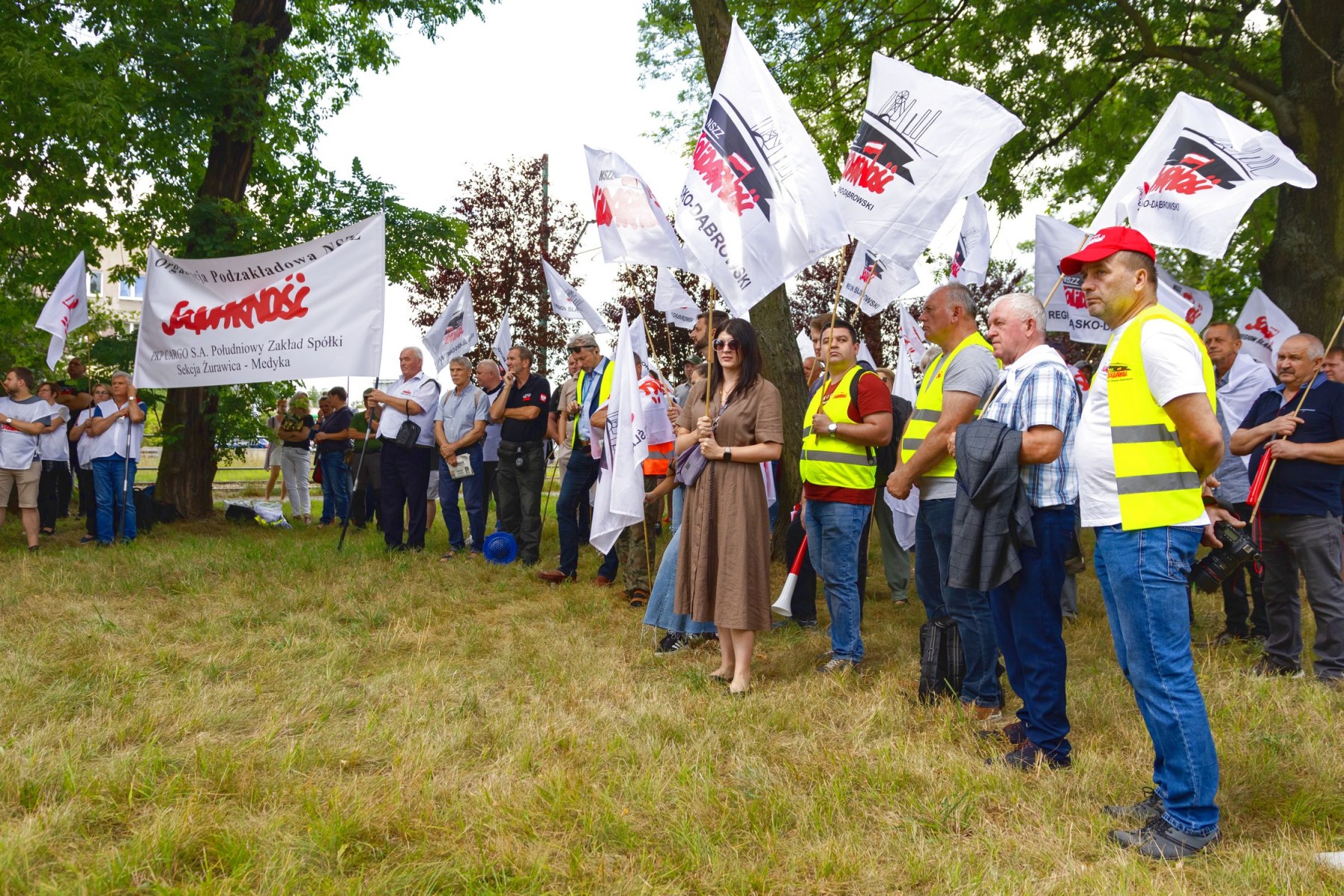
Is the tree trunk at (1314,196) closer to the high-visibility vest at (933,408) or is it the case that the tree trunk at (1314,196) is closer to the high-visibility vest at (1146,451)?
the high-visibility vest at (933,408)

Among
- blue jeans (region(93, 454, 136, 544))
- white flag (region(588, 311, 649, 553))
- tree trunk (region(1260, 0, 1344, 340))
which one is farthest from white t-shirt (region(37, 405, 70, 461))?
tree trunk (region(1260, 0, 1344, 340))

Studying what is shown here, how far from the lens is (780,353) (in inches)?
347

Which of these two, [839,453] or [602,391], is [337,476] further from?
[839,453]

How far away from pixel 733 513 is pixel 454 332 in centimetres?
736

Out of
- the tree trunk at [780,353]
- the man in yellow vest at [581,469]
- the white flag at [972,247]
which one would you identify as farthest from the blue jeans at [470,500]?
the white flag at [972,247]

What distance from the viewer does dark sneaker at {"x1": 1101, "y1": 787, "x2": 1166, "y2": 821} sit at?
3367 millimetres

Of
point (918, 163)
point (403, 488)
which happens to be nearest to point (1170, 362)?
point (918, 163)

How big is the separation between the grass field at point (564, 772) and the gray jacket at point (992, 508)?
0.78 metres

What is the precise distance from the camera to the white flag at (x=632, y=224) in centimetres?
635

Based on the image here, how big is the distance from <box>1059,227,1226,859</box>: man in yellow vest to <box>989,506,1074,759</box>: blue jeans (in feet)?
2.09

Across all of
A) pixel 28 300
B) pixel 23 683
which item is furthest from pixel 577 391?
pixel 28 300

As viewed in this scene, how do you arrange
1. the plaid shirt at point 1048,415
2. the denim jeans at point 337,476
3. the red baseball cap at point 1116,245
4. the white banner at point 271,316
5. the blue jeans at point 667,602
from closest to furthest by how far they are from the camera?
1. the red baseball cap at point 1116,245
2. the plaid shirt at point 1048,415
3. the blue jeans at point 667,602
4. the white banner at point 271,316
5. the denim jeans at point 337,476

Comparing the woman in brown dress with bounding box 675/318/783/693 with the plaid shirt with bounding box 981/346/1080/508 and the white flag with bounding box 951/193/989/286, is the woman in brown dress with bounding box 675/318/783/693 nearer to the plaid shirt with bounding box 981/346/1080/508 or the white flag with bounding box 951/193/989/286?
the plaid shirt with bounding box 981/346/1080/508

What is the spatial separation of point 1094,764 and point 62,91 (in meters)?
10.5
